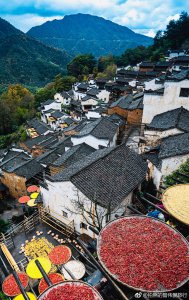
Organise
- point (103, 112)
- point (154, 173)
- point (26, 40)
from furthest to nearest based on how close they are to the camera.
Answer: point (26, 40) → point (103, 112) → point (154, 173)

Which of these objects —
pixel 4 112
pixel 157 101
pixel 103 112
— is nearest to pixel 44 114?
pixel 4 112

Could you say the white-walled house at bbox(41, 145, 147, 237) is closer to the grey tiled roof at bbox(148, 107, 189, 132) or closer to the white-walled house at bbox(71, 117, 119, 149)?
the grey tiled roof at bbox(148, 107, 189, 132)

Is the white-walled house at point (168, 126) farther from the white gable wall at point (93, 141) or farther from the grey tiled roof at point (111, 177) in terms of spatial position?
the white gable wall at point (93, 141)

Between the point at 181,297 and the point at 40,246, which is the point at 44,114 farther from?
the point at 181,297

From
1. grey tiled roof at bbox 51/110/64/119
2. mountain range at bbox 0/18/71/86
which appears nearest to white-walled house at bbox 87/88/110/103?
grey tiled roof at bbox 51/110/64/119

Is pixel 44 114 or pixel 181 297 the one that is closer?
pixel 181 297
